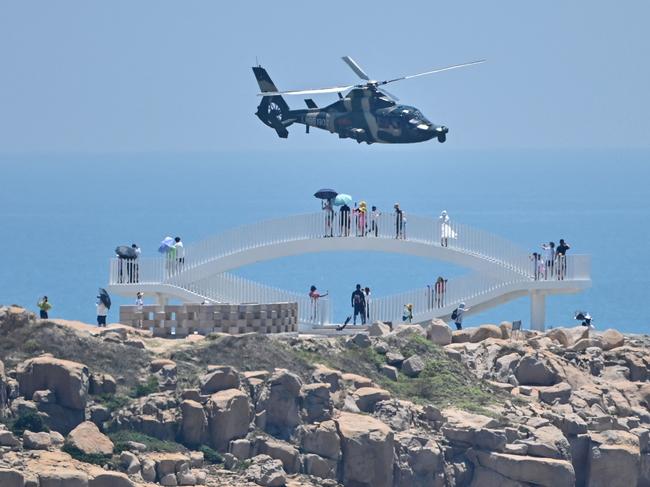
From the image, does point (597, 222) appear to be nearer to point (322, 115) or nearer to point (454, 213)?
point (454, 213)

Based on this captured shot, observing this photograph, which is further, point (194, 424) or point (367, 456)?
point (367, 456)

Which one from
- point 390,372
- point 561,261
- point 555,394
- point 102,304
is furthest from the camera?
point 561,261

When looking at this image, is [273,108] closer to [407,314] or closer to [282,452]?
[407,314]

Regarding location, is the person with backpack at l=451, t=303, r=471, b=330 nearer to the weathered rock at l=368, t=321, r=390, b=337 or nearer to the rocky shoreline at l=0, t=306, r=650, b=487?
the rocky shoreline at l=0, t=306, r=650, b=487

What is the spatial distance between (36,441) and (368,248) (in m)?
22.8

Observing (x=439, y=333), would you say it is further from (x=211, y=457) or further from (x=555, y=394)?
(x=211, y=457)

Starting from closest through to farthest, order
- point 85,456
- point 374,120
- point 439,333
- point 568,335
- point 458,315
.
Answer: point 85,456, point 439,333, point 568,335, point 458,315, point 374,120

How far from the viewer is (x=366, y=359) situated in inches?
Answer: 3231

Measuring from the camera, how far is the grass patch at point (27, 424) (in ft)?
237

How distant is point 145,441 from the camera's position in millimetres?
73688

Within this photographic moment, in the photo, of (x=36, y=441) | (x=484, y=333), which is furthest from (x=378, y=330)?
(x=36, y=441)

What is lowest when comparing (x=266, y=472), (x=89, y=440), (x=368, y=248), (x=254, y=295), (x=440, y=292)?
(x=266, y=472)

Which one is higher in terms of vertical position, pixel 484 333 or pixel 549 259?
pixel 549 259

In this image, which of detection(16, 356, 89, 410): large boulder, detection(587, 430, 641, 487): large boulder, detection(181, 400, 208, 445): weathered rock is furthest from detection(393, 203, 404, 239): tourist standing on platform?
detection(16, 356, 89, 410): large boulder
